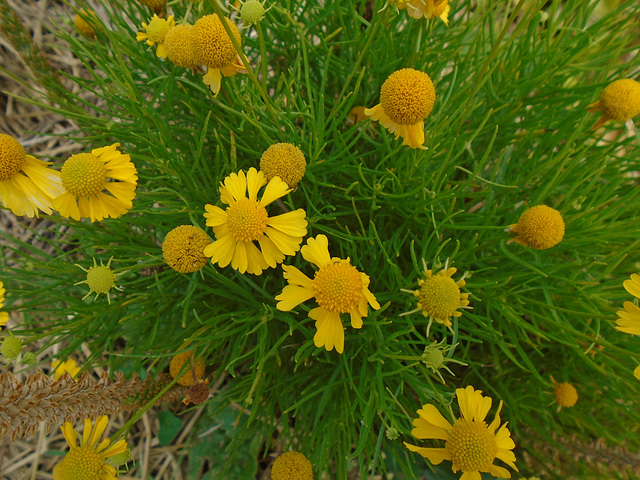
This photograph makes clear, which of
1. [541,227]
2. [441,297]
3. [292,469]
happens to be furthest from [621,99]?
[292,469]

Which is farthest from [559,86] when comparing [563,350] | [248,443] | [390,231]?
[248,443]

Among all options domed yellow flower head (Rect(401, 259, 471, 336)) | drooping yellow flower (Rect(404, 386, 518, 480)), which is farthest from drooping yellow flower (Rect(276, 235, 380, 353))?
drooping yellow flower (Rect(404, 386, 518, 480))

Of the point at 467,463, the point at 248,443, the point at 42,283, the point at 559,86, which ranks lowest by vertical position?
the point at 248,443

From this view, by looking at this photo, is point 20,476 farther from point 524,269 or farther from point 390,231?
point 524,269

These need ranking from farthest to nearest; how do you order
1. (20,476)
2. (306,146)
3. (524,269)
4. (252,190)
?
(20,476), (524,269), (306,146), (252,190)

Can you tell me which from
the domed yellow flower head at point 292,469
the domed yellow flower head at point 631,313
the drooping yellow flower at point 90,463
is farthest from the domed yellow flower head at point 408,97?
the drooping yellow flower at point 90,463

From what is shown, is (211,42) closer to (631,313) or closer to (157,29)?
(157,29)

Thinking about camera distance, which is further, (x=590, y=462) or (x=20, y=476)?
(x=20, y=476)

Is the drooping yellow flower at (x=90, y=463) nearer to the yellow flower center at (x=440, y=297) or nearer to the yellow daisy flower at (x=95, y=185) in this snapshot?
the yellow daisy flower at (x=95, y=185)

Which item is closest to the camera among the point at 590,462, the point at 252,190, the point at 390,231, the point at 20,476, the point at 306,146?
the point at 252,190
